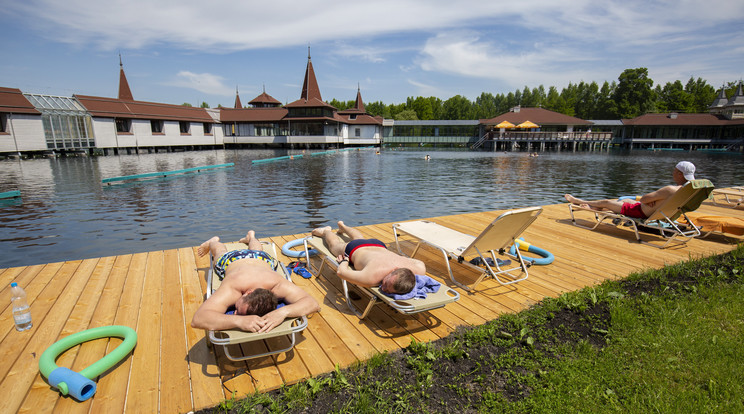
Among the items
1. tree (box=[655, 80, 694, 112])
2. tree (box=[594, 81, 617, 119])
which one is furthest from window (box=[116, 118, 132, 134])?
tree (box=[655, 80, 694, 112])

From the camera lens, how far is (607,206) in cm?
611

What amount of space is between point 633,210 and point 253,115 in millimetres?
47193

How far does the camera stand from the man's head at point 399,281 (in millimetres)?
2947

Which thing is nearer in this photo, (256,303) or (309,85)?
(256,303)

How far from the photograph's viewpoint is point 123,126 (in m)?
35.2

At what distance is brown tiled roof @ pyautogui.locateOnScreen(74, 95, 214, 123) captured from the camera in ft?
→ 108

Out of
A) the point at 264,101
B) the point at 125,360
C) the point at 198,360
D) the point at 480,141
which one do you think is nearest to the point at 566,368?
the point at 198,360

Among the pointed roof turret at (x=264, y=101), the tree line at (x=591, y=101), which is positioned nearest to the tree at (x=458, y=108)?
the tree line at (x=591, y=101)

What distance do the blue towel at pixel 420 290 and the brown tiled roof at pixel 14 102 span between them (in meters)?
35.9

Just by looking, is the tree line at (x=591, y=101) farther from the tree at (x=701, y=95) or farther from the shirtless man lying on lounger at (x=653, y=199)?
the shirtless man lying on lounger at (x=653, y=199)

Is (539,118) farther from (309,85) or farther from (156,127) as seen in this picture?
(156,127)

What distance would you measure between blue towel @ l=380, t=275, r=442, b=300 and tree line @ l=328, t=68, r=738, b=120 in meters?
75.7

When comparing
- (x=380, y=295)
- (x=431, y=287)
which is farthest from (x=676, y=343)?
(x=380, y=295)

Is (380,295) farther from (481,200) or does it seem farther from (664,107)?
(664,107)
